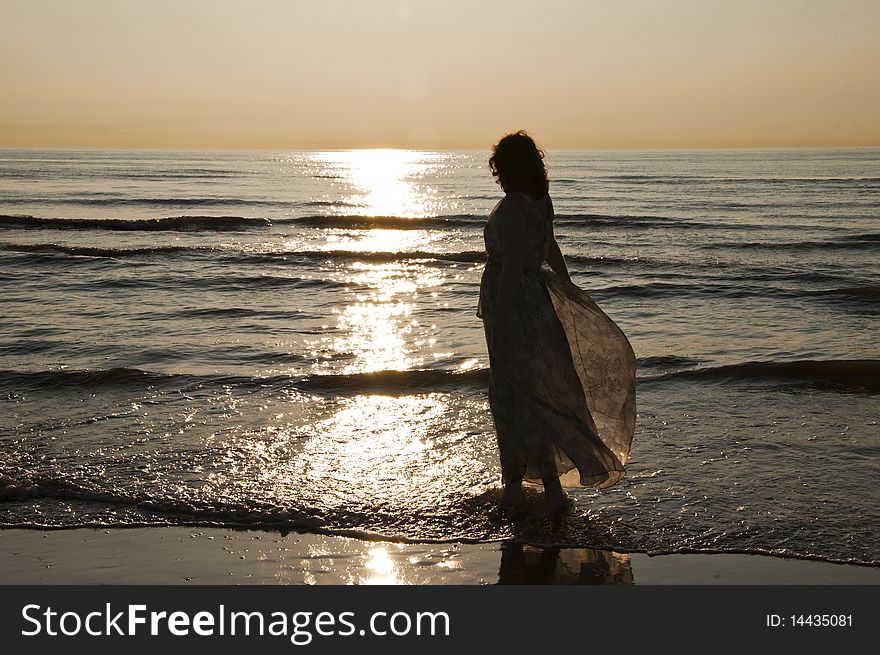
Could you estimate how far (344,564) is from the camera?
14.7 feet

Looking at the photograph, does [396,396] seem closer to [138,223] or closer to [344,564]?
[344,564]

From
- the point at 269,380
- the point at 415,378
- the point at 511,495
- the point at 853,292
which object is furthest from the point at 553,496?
the point at 853,292

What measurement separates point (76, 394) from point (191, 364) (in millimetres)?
1387

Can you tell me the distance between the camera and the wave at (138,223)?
1081 inches

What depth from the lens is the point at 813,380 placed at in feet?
27.8

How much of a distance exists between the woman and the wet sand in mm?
540

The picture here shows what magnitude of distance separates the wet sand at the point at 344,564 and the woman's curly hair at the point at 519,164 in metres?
1.89

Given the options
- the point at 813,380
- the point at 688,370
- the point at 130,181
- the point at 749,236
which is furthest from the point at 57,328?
the point at 130,181

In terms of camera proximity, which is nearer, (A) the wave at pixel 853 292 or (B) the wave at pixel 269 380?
(B) the wave at pixel 269 380

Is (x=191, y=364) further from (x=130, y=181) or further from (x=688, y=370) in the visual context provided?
(x=130, y=181)

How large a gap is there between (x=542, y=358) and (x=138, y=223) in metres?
25.5

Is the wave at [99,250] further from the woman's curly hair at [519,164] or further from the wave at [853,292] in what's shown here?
the woman's curly hair at [519,164]

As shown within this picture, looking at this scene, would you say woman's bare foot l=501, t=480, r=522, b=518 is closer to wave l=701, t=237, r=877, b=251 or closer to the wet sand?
the wet sand

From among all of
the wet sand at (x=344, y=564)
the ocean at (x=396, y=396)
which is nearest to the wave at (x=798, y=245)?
the ocean at (x=396, y=396)
